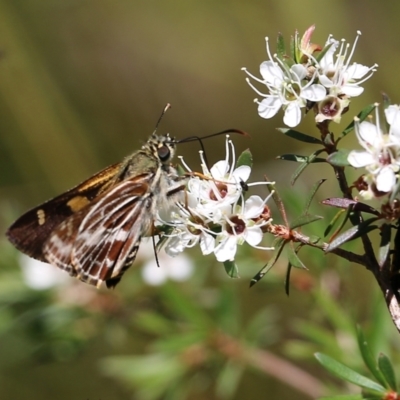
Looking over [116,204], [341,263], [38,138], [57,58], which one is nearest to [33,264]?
[116,204]

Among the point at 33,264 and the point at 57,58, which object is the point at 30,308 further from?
the point at 57,58

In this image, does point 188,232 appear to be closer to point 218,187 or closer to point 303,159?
point 218,187

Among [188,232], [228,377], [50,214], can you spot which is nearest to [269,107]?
[188,232]

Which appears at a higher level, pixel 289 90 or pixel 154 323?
pixel 289 90

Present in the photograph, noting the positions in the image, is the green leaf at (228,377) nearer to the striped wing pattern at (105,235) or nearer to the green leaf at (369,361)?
the striped wing pattern at (105,235)

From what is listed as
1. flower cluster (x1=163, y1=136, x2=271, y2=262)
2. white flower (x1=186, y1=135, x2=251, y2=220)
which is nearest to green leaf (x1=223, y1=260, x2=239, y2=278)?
flower cluster (x1=163, y1=136, x2=271, y2=262)

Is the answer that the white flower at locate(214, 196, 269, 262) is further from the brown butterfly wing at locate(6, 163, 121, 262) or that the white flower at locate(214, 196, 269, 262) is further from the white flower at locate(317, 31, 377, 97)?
the brown butterfly wing at locate(6, 163, 121, 262)
